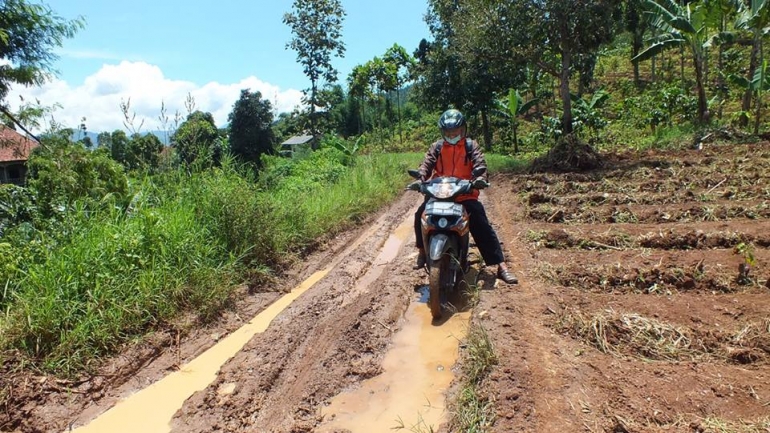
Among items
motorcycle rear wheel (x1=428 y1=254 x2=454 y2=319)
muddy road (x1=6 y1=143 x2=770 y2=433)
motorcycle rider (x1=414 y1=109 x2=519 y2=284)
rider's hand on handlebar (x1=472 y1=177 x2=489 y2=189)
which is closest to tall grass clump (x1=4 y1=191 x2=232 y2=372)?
muddy road (x1=6 y1=143 x2=770 y2=433)

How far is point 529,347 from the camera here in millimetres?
3533

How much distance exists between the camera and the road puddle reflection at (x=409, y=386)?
Result: 3.14 m

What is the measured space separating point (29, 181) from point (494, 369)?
5.31 meters

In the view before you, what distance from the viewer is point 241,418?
3.29 m

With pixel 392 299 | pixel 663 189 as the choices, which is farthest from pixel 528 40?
pixel 392 299

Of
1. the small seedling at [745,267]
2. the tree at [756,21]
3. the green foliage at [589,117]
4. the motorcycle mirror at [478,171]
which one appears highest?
the tree at [756,21]

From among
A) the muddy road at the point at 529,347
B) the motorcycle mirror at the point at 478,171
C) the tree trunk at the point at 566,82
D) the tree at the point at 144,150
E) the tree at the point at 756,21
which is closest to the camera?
the muddy road at the point at 529,347

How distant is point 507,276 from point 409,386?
1.99m

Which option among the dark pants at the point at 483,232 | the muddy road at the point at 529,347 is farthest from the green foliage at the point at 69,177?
the dark pants at the point at 483,232

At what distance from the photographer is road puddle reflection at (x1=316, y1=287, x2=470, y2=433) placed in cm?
314

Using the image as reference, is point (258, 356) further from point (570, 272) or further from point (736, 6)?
point (736, 6)

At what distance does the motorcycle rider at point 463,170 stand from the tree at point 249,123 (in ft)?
68.0

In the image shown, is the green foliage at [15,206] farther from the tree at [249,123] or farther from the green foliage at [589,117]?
the tree at [249,123]

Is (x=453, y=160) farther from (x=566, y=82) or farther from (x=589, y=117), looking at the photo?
(x=589, y=117)
